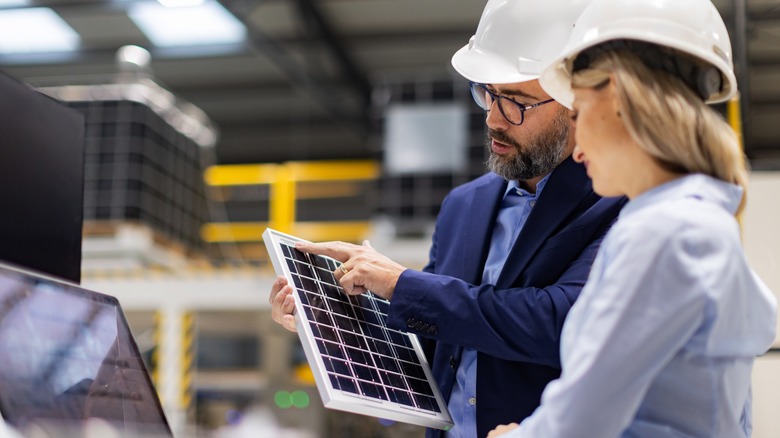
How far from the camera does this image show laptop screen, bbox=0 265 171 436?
1592mm

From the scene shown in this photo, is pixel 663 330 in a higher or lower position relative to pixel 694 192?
lower

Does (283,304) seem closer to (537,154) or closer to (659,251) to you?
(537,154)

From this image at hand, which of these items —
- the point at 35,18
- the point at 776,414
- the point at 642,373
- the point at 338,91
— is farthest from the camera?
the point at 338,91

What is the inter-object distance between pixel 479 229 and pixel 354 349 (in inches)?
Answer: 19.8

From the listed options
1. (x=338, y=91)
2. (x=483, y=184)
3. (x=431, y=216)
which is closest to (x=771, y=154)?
(x=338, y=91)

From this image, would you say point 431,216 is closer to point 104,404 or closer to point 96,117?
point 96,117

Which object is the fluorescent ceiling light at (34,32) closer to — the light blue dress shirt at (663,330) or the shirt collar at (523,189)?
the shirt collar at (523,189)

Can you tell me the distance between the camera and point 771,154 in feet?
46.3

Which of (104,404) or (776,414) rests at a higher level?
(104,404)

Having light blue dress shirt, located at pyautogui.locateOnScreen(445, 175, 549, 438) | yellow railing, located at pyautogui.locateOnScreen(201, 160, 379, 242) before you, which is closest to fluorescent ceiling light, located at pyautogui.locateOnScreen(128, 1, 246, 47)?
yellow railing, located at pyautogui.locateOnScreen(201, 160, 379, 242)

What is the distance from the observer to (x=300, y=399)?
8.48 metres

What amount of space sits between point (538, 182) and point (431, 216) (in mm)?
4228

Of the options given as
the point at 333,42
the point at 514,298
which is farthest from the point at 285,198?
the point at 514,298

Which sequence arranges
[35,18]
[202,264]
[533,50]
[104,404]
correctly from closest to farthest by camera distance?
[104,404] < [533,50] < [202,264] < [35,18]
